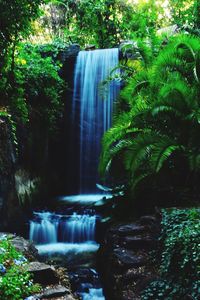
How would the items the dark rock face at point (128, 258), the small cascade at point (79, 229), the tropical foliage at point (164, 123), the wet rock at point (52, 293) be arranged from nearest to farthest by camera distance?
1. the wet rock at point (52, 293)
2. the dark rock face at point (128, 258)
3. the tropical foliage at point (164, 123)
4. the small cascade at point (79, 229)

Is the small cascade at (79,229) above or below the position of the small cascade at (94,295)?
above

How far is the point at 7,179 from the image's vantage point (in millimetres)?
7570

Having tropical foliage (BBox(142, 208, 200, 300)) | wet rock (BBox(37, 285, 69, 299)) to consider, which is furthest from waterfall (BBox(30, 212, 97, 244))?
wet rock (BBox(37, 285, 69, 299))

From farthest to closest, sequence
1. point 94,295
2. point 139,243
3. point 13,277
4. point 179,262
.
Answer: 1. point 94,295
2. point 139,243
3. point 179,262
4. point 13,277

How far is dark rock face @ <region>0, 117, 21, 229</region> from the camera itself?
733 centimetres

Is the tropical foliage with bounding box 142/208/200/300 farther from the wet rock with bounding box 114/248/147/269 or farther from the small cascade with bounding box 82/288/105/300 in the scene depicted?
the small cascade with bounding box 82/288/105/300

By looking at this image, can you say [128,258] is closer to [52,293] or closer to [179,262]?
[179,262]

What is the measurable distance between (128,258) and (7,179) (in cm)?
312

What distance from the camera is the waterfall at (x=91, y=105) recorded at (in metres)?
12.1

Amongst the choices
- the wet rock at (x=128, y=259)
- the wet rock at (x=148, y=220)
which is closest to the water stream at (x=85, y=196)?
the wet rock at (x=128, y=259)

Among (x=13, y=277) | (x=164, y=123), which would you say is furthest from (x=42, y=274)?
(x=164, y=123)

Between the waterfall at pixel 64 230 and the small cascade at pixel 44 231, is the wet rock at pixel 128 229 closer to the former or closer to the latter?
the waterfall at pixel 64 230

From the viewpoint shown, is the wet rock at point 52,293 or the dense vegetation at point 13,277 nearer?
the dense vegetation at point 13,277

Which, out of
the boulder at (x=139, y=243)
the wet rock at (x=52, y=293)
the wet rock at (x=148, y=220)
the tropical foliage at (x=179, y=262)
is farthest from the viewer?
the wet rock at (x=148, y=220)
